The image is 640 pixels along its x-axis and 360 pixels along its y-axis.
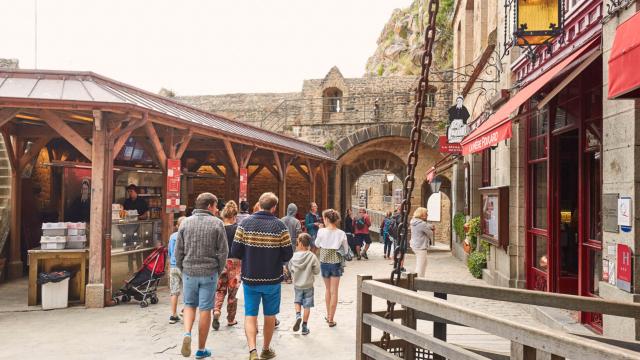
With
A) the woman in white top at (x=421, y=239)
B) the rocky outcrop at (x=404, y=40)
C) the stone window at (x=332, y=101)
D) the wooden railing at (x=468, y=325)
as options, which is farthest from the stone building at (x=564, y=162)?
the rocky outcrop at (x=404, y=40)

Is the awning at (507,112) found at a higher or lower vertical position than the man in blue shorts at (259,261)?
higher

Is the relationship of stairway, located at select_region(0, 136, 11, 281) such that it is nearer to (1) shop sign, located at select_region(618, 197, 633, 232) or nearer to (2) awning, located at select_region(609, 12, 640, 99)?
(1) shop sign, located at select_region(618, 197, 633, 232)

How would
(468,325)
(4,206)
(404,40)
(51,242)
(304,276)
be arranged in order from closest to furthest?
(468,325), (304,276), (51,242), (4,206), (404,40)

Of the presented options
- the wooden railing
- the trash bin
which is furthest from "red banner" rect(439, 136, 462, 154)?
the wooden railing

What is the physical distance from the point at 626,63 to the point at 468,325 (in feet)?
7.15

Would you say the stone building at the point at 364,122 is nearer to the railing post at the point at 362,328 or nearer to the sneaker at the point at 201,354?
the sneaker at the point at 201,354

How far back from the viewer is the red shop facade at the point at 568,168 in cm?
519

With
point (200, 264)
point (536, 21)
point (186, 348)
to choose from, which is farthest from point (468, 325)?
point (536, 21)

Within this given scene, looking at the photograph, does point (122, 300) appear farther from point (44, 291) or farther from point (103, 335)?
point (103, 335)

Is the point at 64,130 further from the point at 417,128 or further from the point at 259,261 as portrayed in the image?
the point at 417,128

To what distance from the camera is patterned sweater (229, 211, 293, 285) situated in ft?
14.9

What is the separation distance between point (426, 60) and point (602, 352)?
5.60 ft

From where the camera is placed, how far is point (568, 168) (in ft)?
21.9

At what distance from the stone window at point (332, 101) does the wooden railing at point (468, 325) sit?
1781 cm
